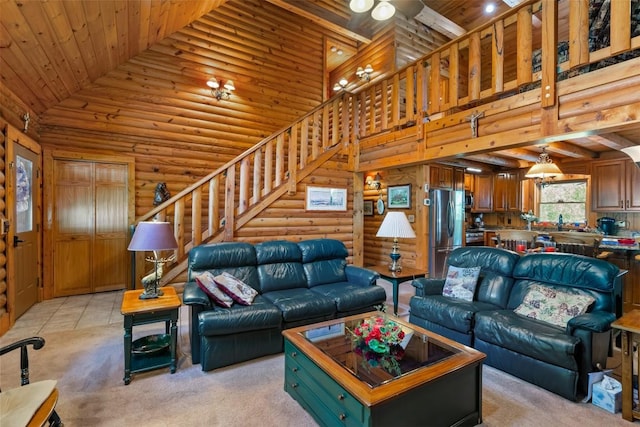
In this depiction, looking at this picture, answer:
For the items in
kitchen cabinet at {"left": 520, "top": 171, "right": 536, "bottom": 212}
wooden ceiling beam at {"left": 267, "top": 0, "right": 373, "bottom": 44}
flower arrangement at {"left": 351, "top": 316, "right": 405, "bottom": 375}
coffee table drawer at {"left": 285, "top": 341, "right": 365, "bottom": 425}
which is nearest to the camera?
coffee table drawer at {"left": 285, "top": 341, "right": 365, "bottom": 425}

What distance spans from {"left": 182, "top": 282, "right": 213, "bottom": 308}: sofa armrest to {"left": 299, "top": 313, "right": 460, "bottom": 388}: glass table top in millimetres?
981

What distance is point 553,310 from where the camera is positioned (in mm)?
2695

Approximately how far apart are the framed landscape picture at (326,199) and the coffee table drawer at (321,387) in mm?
3312

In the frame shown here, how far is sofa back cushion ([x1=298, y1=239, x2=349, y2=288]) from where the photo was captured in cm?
394

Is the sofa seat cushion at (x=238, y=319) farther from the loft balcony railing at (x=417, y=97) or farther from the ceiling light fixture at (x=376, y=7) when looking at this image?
the ceiling light fixture at (x=376, y=7)

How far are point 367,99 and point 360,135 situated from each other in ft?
2.27

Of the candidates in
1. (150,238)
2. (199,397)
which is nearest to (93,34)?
(150,238)

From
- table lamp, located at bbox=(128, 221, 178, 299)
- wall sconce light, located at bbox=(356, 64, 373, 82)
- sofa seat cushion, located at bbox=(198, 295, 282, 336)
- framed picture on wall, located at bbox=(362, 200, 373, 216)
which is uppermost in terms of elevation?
wall sconce light, located at bbox=(356, 64, 373, 82)

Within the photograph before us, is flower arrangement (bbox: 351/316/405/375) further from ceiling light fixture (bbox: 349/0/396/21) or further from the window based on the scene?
the window

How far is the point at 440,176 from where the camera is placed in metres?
6.05

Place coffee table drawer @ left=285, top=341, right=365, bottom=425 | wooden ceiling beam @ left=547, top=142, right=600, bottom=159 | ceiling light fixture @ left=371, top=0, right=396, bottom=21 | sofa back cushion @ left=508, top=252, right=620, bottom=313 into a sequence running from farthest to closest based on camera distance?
wooden ceiling beam @ left=547, top=142, right=600, bottom=159 → ceiling light fixture @ left=371, top=0, right=396, bottom=21 → sofa back cushion @ left=508, top=252, right=620, bottom=313 → coffee table drawer @ left=285, top=341, right=365, bottom=425

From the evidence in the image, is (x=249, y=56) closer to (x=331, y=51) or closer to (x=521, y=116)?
(x=331, y=51)

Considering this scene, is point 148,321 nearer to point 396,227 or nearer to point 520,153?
point 396,227

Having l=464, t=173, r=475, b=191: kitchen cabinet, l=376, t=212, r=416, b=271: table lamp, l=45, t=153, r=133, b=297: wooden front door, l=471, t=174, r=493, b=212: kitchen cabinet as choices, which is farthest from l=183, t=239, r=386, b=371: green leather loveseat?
l=471, t=174, r=493, b=212: kitchen cabinet
